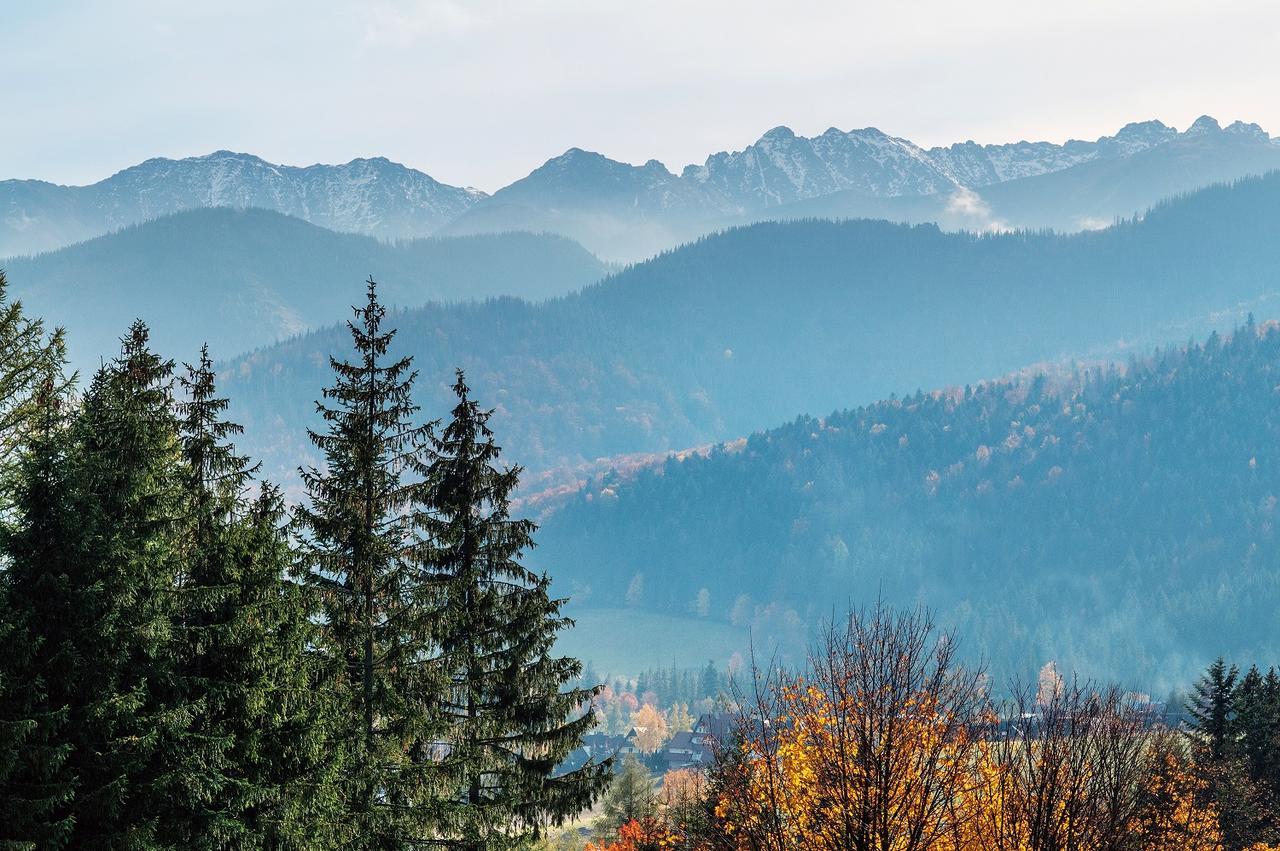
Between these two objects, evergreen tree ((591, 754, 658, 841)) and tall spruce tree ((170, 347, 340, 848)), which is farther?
evergreen tree ((591, 754, 658, 841))

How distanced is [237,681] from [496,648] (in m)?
6.85

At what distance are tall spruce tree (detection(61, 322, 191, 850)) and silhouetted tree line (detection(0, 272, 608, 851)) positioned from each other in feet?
0.13

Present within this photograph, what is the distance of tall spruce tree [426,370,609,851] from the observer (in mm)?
28016

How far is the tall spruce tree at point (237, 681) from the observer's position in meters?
21.9

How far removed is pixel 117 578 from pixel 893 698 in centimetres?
1392

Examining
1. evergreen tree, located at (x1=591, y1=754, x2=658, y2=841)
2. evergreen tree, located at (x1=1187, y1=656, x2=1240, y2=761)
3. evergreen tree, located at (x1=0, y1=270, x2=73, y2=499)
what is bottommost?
evergreen tree, located at (x1=591, y1=754, x2=658, y2=841)

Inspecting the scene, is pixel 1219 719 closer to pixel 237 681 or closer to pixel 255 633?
pixel 255 633

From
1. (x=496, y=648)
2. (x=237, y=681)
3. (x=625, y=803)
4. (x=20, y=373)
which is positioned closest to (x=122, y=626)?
(x=237, y=681)

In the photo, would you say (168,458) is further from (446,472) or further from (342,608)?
(446,472)

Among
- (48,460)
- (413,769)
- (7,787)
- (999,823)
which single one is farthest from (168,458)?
(999,823)

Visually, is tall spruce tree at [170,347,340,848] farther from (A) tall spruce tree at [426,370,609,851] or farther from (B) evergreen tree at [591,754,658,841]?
(B) evergreen tree at [591,754,658,841]

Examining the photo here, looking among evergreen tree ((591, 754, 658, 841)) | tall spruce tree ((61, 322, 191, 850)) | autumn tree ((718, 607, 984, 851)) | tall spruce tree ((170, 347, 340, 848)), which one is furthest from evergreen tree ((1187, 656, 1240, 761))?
tall spruce tree ((61, 322, 191, 850))

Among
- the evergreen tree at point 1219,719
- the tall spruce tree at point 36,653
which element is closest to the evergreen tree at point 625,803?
the evergreen tree at point 1219,719

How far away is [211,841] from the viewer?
2162 centimetres
